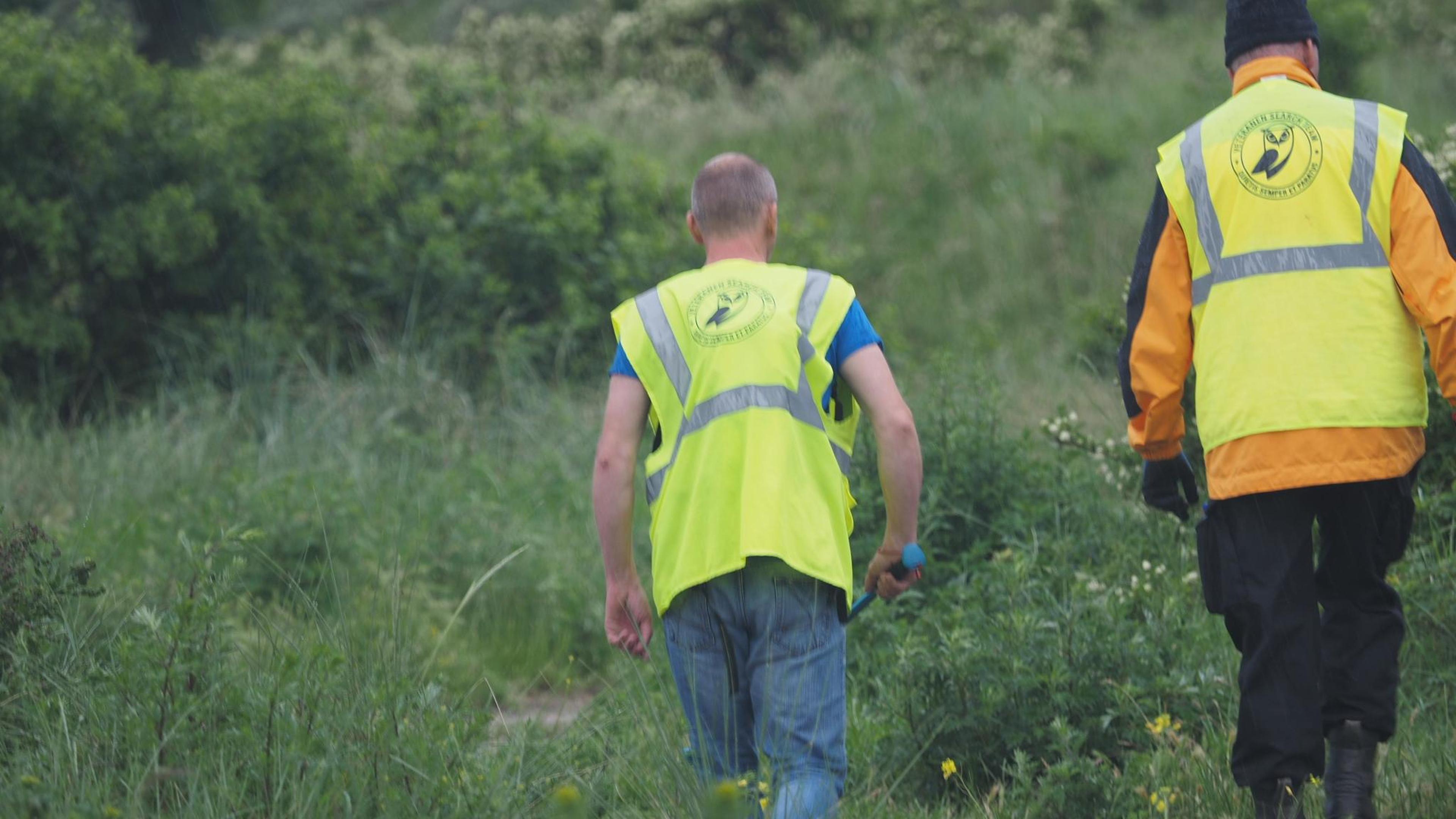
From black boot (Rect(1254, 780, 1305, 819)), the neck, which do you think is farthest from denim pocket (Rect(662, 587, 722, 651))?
black boot (Rect(1254, 780, 1305, 819))

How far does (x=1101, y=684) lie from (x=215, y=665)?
7.82 feet

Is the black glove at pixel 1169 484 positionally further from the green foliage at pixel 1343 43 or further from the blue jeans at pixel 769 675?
the green foliage at pixel 1343 43

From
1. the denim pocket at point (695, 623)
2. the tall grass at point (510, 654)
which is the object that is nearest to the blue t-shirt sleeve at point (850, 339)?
the denim pocket at point (695, 623)

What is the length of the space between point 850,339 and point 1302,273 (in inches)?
40.4

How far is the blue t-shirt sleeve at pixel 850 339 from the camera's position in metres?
3.34

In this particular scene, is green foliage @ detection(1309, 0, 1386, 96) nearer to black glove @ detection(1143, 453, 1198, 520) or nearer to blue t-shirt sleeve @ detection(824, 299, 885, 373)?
black glove @ detection(1143, 453, 1198, 520)

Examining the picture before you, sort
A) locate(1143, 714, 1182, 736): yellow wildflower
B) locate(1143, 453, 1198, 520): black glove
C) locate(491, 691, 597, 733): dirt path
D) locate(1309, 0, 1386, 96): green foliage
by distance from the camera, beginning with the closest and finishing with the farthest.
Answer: locate(1143, 453, 1198, 520): black glove, locate(1143, 714, 1182, 736): yellow wildflower, locate(491, 691, 597, 733): dirt path, locate(1309, 0, 1386, 96): green foliage

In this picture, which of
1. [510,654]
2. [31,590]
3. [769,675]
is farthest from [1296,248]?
[510,654]

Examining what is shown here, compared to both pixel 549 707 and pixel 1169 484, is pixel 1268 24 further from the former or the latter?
pixel 549 707

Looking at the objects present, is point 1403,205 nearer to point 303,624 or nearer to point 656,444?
point 656,444

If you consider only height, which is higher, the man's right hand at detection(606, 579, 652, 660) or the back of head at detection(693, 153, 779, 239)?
the back of head at detection(693, 153, 779, 239)

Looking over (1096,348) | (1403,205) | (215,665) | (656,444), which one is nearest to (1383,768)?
(1403,205)

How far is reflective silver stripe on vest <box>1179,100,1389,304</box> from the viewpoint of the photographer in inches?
130

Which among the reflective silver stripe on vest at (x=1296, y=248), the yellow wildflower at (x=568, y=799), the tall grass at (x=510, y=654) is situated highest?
the reflective silver stripe on vest at (x=1296, y=248)
